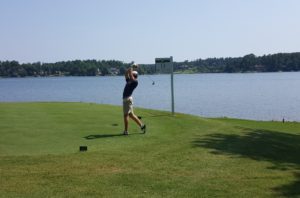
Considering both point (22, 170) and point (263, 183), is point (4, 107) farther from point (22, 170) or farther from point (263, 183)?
point (263, 183)

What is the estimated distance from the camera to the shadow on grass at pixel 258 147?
42.5 feet

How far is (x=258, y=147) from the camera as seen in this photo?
1445 cm

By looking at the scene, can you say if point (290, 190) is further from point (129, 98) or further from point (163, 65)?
point (163, 65)

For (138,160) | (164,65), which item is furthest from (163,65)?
(138,160)

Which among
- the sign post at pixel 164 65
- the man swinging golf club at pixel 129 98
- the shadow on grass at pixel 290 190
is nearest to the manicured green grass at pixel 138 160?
the shadow on grass at pixel 290 190

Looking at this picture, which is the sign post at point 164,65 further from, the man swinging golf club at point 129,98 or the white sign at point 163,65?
the man swinging golf club at point 129,98

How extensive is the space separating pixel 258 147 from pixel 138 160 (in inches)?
160

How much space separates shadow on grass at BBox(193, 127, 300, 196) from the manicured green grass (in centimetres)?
3

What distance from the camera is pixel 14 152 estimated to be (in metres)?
12.6

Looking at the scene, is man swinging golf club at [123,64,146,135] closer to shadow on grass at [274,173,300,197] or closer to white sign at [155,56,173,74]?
white sign at [155,56,173,74]

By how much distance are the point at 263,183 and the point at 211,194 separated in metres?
1.47

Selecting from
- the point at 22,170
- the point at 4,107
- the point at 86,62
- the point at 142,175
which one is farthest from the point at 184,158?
the point at 86,62

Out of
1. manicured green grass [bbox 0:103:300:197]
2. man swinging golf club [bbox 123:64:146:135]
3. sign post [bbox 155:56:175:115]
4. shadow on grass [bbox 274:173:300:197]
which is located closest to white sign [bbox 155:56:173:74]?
sign post [bbox 155:56:175:115]

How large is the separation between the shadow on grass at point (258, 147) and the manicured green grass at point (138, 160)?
1.1 inches
